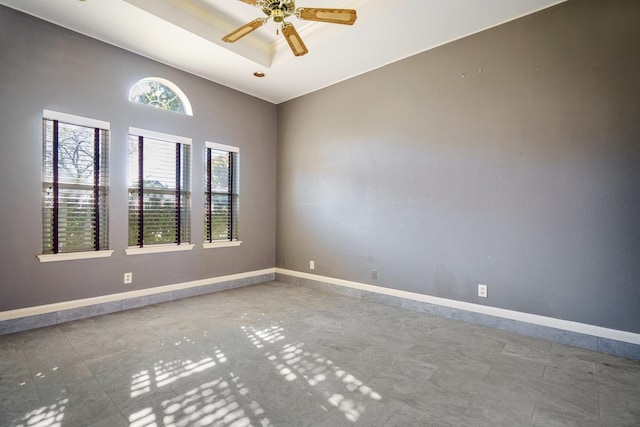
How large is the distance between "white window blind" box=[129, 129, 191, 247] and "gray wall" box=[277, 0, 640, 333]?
214 cm

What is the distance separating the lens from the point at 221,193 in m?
4.74

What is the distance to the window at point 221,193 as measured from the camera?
15.0 feet

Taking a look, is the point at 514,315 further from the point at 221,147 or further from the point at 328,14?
the point at 221,147

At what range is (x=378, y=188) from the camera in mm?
4137

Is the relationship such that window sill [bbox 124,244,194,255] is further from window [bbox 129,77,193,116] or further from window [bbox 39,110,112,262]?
window [bbox 129,77,193,116]

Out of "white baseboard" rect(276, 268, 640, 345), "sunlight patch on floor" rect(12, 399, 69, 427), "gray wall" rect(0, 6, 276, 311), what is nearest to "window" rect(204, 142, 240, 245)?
"gray wall" rect(0, 6, 276, 311)

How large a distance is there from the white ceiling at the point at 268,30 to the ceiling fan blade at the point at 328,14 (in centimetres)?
82

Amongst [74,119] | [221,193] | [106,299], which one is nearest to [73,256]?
[106,299]

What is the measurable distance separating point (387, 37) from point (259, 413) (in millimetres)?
3681

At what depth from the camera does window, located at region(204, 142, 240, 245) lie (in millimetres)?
4578

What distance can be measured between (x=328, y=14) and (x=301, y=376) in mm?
2768

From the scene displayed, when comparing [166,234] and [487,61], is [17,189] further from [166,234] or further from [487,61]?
[487,61]

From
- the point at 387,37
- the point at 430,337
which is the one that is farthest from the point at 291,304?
the point at 387,37

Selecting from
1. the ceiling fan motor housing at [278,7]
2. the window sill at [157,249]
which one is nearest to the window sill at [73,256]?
the window sill at [157,249]
